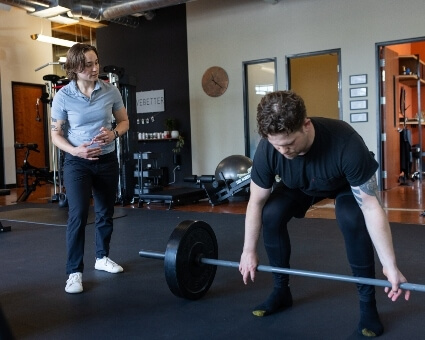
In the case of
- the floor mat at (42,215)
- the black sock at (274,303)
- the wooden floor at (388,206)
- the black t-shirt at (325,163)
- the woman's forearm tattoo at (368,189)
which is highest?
the black t-shirt at (325,163)

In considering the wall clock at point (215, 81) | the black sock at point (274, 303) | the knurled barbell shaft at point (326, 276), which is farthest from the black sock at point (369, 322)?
the wall clock at point (215, 81)

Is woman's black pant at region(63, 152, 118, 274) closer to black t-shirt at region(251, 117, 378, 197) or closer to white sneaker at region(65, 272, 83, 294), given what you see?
white sneaker at region(65, 272, 83, 294)

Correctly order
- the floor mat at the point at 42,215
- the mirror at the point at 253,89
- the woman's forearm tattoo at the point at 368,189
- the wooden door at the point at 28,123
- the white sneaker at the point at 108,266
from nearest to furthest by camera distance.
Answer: the woman's forearm tattoo at the point at 368,189
the white sneaker at the point at 108,266
the floor mat at the point at 42,215
the mirror at the point at 253,89
the wooden door at the point at 28,123

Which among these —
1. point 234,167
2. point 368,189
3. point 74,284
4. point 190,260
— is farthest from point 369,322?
point 234,167

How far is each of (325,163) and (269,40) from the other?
18.5ft

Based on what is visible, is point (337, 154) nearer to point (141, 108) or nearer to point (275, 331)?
point (275, 331)

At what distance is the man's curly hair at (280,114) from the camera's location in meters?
1.31

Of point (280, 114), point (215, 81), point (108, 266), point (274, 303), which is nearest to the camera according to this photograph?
point (280, 114)

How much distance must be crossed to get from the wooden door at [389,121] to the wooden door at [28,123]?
19.3 ft

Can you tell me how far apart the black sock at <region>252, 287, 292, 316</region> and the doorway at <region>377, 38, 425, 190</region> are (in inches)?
183

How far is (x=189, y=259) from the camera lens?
1.88 m

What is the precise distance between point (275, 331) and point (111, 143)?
3.98 feet

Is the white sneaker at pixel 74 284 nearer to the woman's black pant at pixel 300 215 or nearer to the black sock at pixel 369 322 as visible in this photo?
the woman's black pant at pixel 300 215

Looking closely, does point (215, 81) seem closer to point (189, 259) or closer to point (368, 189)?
point (189, 259)
